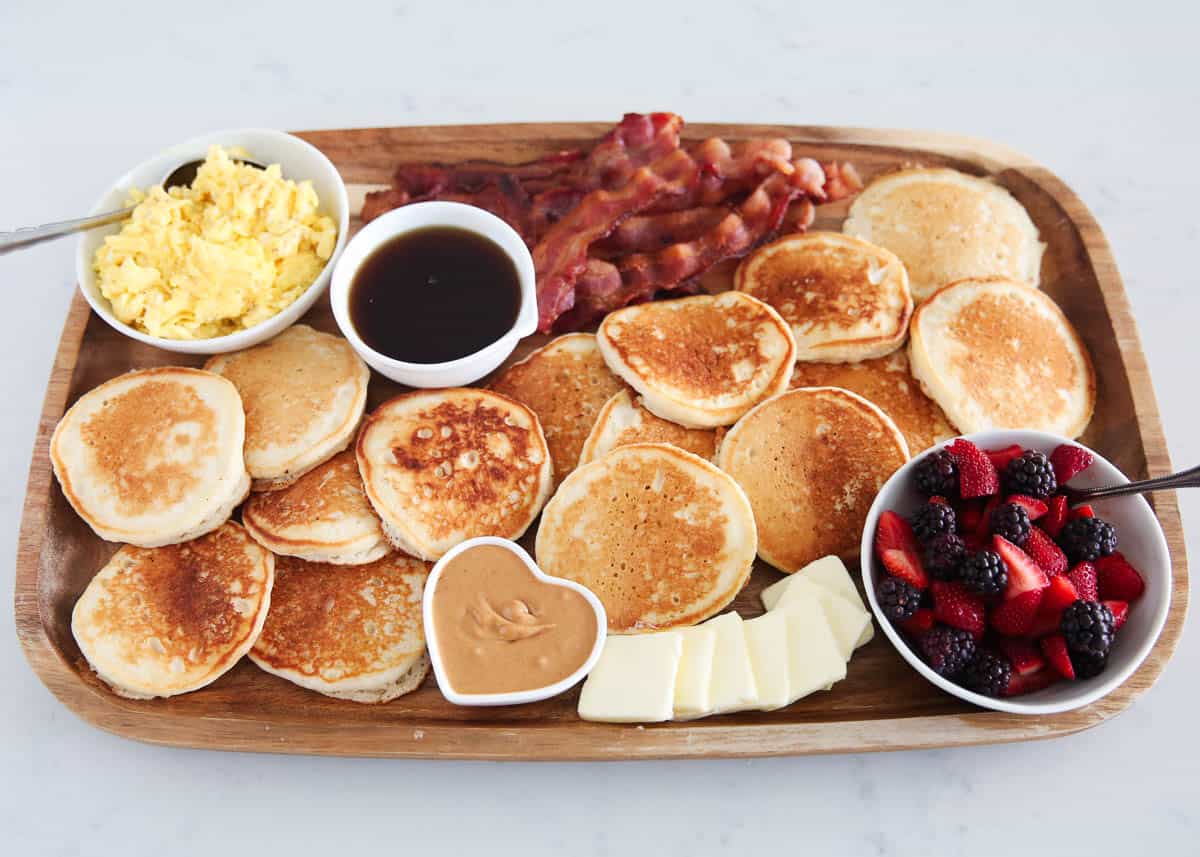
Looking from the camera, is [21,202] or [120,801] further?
[21,202]

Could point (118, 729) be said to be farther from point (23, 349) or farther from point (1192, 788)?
point (1192, 788)

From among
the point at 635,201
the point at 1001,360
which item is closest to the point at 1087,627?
the point at 1001,360

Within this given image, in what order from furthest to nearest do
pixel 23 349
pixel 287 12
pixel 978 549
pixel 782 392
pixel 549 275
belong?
pixel 287 12, pixel 23 349, pixel 549 275, pixel 782 392, pixel 978 549

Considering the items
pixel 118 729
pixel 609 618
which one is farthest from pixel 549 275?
pixel 118 729

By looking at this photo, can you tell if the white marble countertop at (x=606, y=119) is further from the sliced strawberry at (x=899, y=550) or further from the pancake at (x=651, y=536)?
the sliced strawberry at (x=899, y=550)

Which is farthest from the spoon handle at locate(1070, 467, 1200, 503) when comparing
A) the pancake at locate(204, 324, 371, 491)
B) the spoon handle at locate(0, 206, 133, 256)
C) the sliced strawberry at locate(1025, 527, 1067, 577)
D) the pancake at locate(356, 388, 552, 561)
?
the spoon handle at locate(0, 206, 133, 256)

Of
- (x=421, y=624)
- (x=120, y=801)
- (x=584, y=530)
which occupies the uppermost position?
(x=584, y=530)

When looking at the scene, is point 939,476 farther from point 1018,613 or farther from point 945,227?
point 945,227
